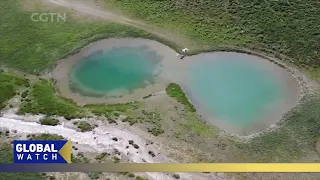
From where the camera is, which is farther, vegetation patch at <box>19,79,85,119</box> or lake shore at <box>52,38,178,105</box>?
lake shore at <box>52,38,178,105</box>

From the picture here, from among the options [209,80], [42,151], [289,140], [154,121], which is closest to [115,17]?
[209,80]

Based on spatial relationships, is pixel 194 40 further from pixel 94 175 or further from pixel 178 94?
pixel 94 175

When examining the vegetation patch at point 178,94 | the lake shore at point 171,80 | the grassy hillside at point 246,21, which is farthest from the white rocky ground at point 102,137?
the grassy hillside at point 246,21

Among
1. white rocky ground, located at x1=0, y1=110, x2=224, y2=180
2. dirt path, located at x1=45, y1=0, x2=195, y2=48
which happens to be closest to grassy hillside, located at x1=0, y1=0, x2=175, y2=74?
dirt path, located at x1=45, y1=0, x2=195, y2=48

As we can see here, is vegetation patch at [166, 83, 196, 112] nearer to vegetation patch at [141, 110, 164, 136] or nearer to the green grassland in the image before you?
the green grassland

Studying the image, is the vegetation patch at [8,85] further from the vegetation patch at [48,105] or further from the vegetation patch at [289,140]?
the vegetation patch at [289,140]

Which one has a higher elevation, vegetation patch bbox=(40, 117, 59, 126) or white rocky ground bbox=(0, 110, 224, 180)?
vegetation patch bbox=(40, 117, 59, 126)

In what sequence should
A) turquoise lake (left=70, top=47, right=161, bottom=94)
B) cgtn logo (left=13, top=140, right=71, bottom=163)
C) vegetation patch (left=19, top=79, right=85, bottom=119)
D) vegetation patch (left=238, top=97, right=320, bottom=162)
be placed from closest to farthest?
cgtn logo (left=13, top=140, right=71, bottom=163)
vegetation patch (left=238, top=97, right=320, bottom=162)
vegetation patch (left=19, top=79, right=85, bottom=119)
turquoise lake (left=70, top=47, right=161, bottom=94)

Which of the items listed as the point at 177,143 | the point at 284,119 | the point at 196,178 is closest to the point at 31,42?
the point at 177,143

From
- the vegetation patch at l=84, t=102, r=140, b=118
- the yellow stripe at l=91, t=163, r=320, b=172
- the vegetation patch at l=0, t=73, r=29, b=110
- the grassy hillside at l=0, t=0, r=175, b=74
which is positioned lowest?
the yellow stripe at l=91, t=163, r=320, b=172
